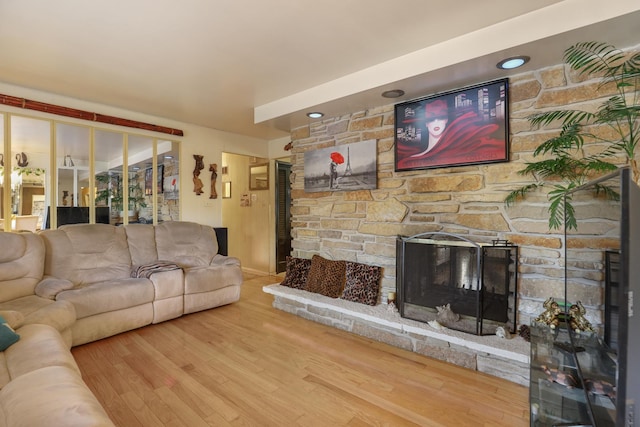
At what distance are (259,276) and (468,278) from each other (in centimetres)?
375

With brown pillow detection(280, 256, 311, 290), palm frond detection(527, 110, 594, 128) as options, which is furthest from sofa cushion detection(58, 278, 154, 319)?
palm frond detection(527, 110, 594, 128)

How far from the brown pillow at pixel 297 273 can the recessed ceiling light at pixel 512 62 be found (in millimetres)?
2604

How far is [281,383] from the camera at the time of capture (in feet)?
6.53

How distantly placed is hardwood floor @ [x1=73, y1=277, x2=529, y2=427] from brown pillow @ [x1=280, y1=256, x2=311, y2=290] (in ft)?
2.34

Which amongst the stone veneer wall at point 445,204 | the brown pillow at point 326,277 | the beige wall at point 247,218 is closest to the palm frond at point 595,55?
the stone veneer wall at point 445,204

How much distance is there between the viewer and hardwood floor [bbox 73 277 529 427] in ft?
5.49

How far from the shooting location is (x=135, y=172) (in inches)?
158

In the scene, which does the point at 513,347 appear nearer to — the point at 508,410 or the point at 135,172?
the point at 508,410

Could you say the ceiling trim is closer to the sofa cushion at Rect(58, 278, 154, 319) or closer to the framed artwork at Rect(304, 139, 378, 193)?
the framed artwork at Rect(304, 139, 378, 193)

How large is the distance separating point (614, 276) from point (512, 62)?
5.83ft

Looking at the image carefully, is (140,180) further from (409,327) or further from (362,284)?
(409,327)

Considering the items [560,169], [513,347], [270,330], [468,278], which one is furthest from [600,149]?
[270,330]

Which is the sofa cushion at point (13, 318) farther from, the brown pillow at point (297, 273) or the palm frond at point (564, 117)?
the palm frond at point (564, 117)

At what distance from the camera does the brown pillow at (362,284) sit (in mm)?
2926
